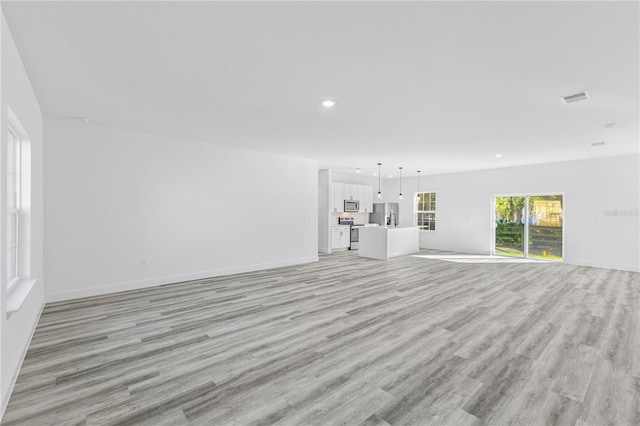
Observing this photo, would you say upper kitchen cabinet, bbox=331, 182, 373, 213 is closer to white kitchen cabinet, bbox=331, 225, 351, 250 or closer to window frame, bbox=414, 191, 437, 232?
white kitchen cabinet, bbox=331, 225, 351, 250

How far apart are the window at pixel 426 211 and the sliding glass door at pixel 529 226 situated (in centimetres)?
202

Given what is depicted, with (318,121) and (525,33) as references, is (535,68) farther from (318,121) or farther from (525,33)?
(318,121)

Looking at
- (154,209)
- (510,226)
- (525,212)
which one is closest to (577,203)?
(525,212)

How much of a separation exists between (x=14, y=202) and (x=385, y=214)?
32.3 ft

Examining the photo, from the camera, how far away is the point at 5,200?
2162 mm

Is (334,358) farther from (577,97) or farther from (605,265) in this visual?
(605,265)

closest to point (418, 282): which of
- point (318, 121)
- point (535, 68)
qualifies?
point (318, 121)

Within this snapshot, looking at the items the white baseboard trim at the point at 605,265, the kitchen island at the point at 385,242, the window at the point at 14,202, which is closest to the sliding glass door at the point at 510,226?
the white baseboard trim at the point at 605,265

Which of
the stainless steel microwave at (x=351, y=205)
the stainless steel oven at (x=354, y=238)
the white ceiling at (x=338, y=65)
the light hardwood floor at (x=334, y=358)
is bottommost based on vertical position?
the light hardwood floor at (x=334, y=358)

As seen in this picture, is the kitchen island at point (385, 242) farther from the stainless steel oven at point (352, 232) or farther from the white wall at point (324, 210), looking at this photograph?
the stainless steel oven at point (352, 232)

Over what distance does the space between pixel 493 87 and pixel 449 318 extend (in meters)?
2.76

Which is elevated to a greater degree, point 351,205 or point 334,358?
point 351,205

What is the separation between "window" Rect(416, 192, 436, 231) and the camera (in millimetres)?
10531

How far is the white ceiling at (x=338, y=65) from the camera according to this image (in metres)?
1.99
